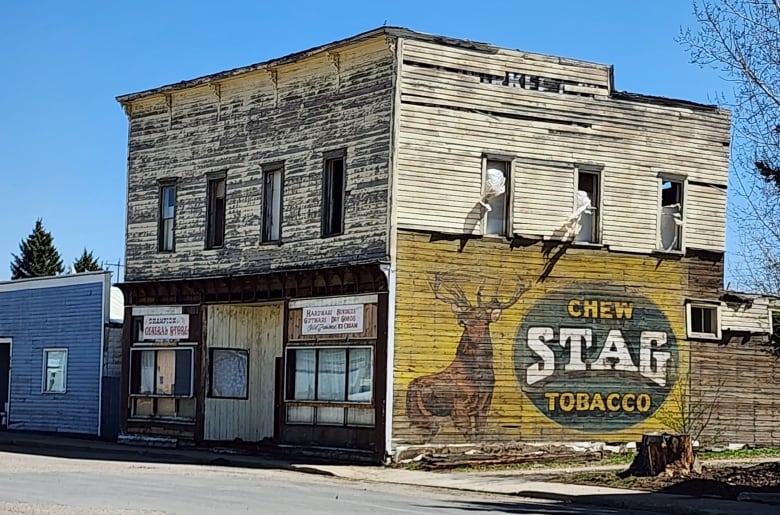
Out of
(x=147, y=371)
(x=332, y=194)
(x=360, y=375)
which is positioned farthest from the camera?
(x=147, y=371)

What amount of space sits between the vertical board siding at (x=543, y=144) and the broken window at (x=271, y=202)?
15.9 feet

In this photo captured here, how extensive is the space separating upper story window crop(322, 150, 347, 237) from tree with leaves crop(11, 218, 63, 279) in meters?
56.4

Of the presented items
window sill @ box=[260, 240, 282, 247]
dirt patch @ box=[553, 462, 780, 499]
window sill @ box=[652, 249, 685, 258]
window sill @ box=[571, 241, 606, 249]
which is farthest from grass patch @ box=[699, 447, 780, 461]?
window sill @ box=[260, 240, 282, 247]

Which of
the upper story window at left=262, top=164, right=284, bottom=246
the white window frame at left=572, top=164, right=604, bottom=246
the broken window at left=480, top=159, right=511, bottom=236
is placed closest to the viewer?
the broken window at left=480, top=159, right=511, bottom=236

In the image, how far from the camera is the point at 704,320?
105ft

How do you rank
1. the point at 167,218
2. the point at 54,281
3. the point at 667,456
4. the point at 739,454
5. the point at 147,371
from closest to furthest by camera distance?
the point at 667,456 → the point at 739,454 → the point at 167,218 → the point at 147,371 → the point at 54,281

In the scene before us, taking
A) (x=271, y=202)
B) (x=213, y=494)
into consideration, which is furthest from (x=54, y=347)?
(x=213, y=494)

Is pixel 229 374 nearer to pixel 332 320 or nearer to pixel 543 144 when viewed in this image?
pixel 332 320

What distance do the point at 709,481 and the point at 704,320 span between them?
10493 millimetres

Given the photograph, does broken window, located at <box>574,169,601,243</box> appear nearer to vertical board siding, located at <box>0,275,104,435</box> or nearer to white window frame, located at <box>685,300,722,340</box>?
white window frame, located at <box>685,300,722,340</box>

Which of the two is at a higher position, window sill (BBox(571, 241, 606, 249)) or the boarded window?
window sill (BBox(571, 241, 606, 249))

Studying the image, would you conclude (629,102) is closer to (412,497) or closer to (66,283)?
(412,497)

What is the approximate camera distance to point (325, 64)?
3022 cm

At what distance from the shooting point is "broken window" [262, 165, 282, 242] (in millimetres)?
31703
